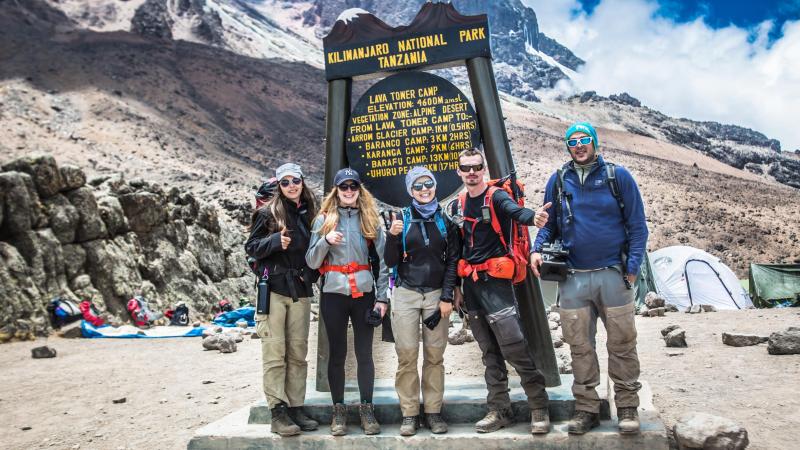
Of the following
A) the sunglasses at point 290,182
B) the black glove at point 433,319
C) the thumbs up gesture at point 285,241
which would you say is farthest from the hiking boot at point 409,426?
the sunglasses at point 290,182

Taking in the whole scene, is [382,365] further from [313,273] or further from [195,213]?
[195,213]

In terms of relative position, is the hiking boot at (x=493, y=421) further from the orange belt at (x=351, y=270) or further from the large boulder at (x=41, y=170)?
the large boulder at (x=41, y=170)

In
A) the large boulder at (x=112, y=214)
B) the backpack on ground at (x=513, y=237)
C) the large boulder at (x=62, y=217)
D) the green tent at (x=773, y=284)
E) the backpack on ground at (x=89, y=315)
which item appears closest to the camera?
the backpack on ground at (x=513, y=237)

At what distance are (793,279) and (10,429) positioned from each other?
762 inches

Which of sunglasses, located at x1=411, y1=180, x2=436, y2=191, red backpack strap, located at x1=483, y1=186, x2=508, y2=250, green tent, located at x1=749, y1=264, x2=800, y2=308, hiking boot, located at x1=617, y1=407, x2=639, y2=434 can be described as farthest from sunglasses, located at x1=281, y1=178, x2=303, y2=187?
green tent, located at x1=749, y1=264, x2=800, y2=308

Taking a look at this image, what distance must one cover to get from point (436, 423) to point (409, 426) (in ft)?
0.70

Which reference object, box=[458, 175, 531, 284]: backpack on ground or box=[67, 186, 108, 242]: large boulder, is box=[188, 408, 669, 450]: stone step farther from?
box=[67, 186, 108, 242]: large boulder

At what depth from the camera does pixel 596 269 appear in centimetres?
425

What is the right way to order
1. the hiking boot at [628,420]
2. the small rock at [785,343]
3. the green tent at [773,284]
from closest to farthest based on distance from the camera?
the hiking boot at [628,420] → the small rock at [785,343] → the green tent at [773,284]

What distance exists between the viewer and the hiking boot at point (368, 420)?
15.0ft

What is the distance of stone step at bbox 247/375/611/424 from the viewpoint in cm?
470

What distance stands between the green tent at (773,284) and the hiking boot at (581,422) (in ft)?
51.9

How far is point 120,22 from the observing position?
7094cm

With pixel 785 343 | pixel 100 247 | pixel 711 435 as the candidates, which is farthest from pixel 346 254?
pixel 100 247
